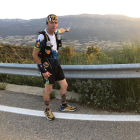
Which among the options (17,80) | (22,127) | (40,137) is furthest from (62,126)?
(17,80)

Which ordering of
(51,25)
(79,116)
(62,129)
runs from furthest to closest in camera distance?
(79,116), (51,25), (62,129)

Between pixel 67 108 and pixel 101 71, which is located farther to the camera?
pixel 101 71

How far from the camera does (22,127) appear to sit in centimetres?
257

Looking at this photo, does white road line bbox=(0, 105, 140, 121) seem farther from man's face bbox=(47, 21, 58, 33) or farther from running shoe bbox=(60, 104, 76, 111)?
man's face bbox=(47, 21, 58, 33)

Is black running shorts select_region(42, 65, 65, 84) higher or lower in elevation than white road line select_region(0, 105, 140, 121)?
higher

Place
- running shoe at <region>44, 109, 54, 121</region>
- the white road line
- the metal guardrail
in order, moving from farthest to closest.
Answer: the metal guardrail, running shoe at <region>44, 109, 54, 121</region>, the white road line

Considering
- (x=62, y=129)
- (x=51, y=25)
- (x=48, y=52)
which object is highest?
(x=51, y=25)

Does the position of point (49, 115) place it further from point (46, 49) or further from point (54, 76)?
point (46, 49)

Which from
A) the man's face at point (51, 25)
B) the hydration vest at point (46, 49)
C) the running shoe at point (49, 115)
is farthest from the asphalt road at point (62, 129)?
the man's face at point (51, 25)

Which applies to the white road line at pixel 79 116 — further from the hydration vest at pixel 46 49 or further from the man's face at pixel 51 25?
the man's face at pixel 51 25

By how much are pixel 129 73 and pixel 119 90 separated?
0.45 m

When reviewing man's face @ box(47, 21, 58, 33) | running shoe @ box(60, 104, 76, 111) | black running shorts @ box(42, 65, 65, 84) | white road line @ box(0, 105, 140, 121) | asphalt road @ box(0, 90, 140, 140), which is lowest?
asphalt road @ box(0, 90, 140, 140)

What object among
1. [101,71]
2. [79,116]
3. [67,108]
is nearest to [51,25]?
[101,71]

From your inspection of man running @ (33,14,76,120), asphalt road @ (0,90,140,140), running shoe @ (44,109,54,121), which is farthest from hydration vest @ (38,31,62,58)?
asphalt road @ (0,90,140,140)
